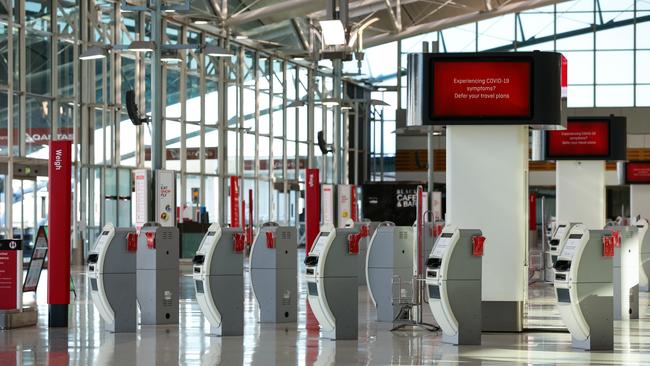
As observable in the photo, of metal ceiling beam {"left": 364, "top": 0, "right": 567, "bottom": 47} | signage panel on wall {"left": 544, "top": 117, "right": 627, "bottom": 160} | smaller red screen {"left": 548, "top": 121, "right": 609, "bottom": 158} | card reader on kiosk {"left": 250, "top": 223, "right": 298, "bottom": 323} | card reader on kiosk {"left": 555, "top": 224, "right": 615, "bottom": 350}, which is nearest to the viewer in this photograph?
card reader on kiosk {"left": 555, "top": 224, "right": 615, "bottom": 350}

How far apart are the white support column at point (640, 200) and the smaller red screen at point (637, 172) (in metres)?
0.40

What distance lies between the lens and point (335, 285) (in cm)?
1342

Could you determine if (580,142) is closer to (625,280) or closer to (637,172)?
(625,280)

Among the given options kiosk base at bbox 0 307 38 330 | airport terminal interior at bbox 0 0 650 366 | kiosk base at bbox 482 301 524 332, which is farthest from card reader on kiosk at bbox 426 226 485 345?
kiosk base at bbox 0 307 38 330

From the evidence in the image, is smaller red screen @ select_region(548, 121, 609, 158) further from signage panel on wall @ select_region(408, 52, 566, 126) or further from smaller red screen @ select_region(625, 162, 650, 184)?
smaller red screen @ select_region(625, 162, 650, 184)

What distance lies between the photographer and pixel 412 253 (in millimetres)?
16391

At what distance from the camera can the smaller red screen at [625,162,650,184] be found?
101ft

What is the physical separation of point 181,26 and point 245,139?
18.8ft

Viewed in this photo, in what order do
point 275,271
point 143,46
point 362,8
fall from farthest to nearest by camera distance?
point 362,8 → point 143,46 → point 275,271

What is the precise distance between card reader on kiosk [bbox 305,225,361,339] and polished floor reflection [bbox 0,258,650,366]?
0.82 ft

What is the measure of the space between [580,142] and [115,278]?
35.1 feet

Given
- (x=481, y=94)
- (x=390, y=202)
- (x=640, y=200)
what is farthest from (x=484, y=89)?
(x=390, y=202)

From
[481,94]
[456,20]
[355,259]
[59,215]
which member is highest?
[456,20]

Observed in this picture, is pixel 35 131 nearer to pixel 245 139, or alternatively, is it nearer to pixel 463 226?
pixel 245 139
